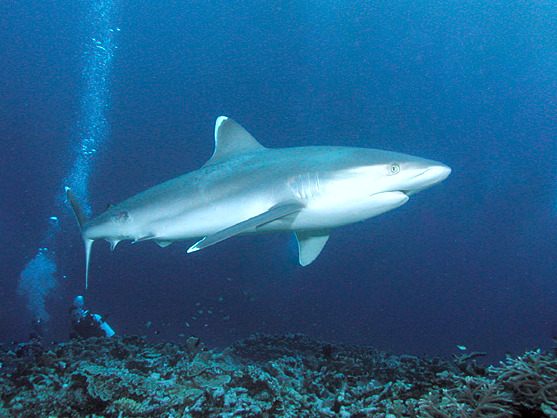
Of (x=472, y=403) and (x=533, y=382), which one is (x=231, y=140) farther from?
(x=533, y=382)

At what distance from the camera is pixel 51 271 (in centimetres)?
4456

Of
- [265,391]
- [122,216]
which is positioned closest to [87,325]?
[122,216]

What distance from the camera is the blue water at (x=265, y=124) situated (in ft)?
106

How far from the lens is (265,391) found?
119 inches

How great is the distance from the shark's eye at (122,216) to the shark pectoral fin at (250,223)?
218 centimetres

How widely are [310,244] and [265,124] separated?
30396 millimetres

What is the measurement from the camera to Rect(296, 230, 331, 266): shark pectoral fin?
20.1 ft

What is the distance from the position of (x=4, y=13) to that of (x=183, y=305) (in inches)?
1278

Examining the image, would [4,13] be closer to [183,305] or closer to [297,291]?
[183,305]

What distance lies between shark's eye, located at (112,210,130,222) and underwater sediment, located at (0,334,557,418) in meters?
2.13

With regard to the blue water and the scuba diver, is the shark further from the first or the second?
the blue water

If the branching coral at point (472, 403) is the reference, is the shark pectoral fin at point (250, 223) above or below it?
above

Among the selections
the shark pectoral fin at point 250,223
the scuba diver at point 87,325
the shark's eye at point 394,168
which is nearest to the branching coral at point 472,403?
the shark's eye at point 394,168

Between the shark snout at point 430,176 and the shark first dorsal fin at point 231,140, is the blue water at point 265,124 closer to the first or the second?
the shark first dorsal fin at point 231,140
